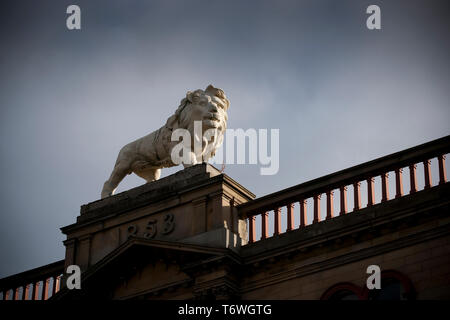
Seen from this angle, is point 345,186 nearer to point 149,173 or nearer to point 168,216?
point 168,216

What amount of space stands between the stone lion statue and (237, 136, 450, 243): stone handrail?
9.32 ft

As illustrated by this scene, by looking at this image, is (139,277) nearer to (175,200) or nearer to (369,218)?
(175,200)

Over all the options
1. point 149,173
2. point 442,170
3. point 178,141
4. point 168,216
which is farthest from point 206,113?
point 442,170

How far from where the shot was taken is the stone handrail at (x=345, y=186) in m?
30.4

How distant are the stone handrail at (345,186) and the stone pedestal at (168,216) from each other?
2.09ft

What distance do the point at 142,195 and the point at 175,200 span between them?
4.52 ft

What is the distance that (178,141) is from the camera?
3538 centimetres

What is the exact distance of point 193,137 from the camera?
35125 mm

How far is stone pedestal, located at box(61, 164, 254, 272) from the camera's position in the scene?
3300 centimetres

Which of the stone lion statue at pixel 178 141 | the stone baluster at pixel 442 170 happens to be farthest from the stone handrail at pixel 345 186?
the stone lion statue at pixel 178 141

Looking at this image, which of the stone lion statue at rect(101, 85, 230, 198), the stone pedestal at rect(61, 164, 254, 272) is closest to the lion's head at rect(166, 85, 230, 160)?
the stone lion statue at rect(101, 85, 230, 198)
